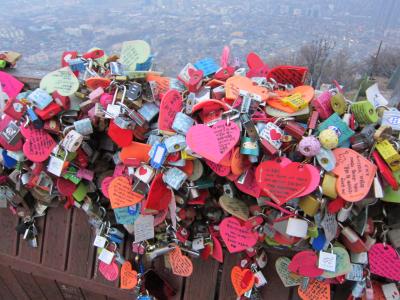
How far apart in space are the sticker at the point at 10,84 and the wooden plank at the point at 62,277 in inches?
33.4

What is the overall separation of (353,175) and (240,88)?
1.26ft

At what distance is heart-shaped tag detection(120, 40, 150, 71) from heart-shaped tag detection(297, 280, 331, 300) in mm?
923

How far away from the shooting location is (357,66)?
2.36 m

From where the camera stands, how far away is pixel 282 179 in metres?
0.97

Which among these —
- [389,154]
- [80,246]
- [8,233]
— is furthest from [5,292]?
[389,154]

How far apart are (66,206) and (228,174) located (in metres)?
0.82

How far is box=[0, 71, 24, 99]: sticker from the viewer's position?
4.40ft

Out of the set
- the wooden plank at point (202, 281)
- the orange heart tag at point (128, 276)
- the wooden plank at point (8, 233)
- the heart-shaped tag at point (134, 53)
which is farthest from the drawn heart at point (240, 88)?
the wooden plank at point (8, 233)

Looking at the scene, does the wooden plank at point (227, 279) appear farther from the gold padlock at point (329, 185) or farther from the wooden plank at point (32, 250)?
the wooden plank at point (32, 250)

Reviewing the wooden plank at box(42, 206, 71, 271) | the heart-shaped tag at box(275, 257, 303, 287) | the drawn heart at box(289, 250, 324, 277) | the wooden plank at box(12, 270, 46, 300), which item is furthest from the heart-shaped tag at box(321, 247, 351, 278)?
the wooden plank at box(12, 270, 46, 300)

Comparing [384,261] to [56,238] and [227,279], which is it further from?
[56,238]

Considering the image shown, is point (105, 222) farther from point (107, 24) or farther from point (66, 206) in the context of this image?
point (107, 24)

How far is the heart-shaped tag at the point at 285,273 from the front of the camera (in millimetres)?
1279

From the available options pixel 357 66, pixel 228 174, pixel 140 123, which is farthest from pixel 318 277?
pixel 357 66
